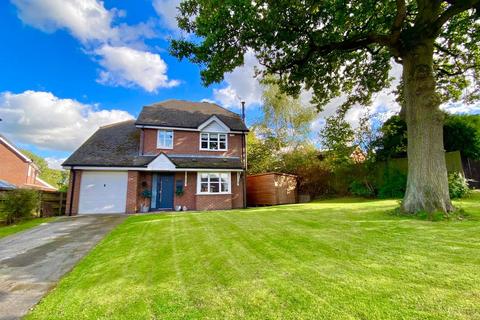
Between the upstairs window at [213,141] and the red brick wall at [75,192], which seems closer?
Answer: the red brick wall at [75,192]

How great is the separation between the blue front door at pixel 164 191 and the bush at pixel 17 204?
652cm

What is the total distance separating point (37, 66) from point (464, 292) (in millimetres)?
24245

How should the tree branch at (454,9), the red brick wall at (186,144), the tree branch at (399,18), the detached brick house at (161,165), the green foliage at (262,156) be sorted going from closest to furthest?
1. the tree branch at (454,9)
2. the tree branch at (399,18)
3. the detached brick house at (161,165)
4. the red brick wall at (186,144)
5. the green foliage at (262,156)

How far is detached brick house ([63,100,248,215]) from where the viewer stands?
15461mm

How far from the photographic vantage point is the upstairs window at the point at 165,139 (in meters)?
17.9

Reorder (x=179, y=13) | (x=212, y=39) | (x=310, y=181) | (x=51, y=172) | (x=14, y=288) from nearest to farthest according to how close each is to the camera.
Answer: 1. (x=14, y=288)
2. (x=212, y=39)
3. (x=179, y=13)
4. (x=310, y=181)
5. (x=51, y=172)

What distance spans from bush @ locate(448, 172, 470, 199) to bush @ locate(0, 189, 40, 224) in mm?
21842

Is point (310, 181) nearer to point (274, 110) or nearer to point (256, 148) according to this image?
point (256, 148)

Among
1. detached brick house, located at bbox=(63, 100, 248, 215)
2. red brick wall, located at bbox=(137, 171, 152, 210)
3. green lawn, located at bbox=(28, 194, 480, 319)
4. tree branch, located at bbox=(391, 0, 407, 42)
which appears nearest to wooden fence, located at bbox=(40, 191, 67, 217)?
detached brick house, located at bbox=(63, 100, 248, 215)

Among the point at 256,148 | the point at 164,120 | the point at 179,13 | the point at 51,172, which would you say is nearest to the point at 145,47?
the point at 179,13

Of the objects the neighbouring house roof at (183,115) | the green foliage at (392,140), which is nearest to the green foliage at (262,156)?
the neighbouring house roof at (183,115)

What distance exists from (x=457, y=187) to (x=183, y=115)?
730 inches

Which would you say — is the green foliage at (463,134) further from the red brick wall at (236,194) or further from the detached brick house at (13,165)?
the detached brick house at (13,165)

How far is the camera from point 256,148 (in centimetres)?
2511
